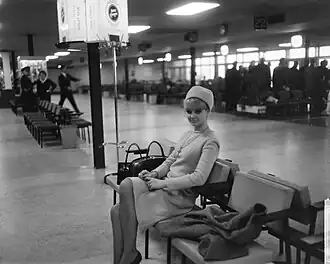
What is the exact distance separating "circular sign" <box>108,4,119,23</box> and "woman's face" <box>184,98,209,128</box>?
7.91 feet

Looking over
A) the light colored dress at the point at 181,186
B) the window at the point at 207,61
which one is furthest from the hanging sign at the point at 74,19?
the window at the point at 207,61

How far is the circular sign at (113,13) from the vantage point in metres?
4.84

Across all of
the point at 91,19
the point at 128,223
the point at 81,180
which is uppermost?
the point at 91,19

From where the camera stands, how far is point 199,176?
275 centimetres

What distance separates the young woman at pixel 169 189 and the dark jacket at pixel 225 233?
0.29 m

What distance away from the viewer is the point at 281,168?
19.3ft

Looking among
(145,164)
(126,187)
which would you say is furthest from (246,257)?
(145,164)

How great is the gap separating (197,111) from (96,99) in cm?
337

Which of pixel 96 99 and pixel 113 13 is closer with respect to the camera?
pixel 113 13

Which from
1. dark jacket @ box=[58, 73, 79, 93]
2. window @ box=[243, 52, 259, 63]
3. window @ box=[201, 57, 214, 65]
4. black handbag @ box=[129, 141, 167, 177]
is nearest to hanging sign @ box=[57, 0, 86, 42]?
black handbag @ box=[129, 141, 167, 177]

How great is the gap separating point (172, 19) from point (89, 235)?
24.4 ft

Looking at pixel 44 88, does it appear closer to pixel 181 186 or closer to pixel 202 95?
pixel 202 95

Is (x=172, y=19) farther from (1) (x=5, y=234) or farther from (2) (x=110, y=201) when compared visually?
(1) (x=5, y=234)

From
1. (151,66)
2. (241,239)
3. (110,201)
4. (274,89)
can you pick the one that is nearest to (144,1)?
(110,201)
